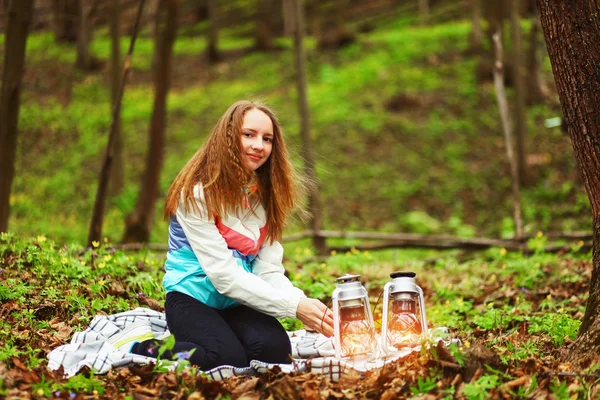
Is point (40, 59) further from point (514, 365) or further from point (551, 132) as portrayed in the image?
point (514, 365)

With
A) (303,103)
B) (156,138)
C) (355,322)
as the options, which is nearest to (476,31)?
(303,103)

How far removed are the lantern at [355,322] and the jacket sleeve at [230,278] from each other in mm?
288

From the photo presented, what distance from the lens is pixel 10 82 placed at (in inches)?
286

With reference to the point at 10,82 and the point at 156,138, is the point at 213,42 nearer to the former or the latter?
the point at 156,138

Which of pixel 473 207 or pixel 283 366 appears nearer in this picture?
pixel 283 366

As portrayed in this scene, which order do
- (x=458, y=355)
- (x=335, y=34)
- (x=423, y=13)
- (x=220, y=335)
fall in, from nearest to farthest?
1. (x=458, y=355)
2. (x=220, y=335)
3. (x=335, y=34)
4. (x=423, y=13)

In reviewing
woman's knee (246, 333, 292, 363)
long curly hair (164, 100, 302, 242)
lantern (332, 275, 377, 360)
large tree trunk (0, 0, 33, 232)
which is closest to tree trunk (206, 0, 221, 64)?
large tree trunk (0, 0, 33, 232)

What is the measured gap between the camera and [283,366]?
3.61 metres

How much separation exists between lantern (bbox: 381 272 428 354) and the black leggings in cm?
63

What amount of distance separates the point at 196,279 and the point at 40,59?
21.1 metres

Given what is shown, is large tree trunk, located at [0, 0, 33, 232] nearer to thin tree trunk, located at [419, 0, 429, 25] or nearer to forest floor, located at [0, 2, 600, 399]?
forest floor, located at [0, 2, 600, 399]

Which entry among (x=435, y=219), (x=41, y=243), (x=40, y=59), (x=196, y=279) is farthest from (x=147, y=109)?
(x=196, y=279)

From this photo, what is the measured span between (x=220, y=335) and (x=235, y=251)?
56 centimetres

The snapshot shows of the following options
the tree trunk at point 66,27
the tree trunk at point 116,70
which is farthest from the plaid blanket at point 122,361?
the tree trunk at point 66,27
